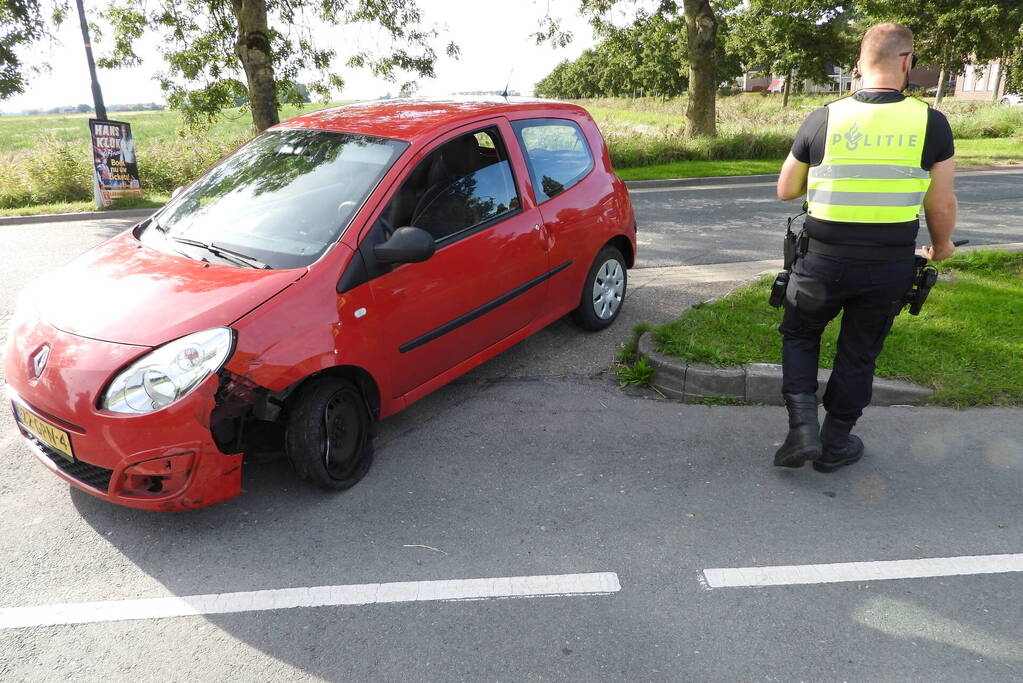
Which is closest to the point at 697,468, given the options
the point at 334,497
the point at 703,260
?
the point at 334,497

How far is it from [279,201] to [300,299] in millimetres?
895

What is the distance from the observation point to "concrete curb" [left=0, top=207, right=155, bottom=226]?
464 inches

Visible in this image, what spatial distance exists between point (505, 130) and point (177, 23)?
535 inches

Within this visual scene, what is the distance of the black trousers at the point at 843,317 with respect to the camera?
3.42 metres

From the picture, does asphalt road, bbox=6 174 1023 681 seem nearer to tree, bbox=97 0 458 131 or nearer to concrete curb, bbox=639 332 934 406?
concrete curb, bbox=639 332 934 406

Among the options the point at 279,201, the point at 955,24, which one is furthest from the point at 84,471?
the point at 955,24

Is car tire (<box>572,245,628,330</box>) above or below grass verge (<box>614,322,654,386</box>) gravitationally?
above

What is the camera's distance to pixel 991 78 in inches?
2682

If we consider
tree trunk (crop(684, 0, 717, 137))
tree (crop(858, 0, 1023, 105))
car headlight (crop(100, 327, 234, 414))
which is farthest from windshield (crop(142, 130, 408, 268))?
tree (crop(858, 0, 1023, 105))

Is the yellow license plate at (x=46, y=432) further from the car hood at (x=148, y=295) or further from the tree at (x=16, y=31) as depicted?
the tree at (x=16, y=31)

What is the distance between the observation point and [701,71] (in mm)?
19297

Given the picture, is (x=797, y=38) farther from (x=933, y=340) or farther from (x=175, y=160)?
(x=933, y=340)

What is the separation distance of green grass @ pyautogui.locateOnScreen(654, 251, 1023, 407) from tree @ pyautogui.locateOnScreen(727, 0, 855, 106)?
37678 millimetres

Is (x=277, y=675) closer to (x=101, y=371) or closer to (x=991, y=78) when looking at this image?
(x=101, y=371)
